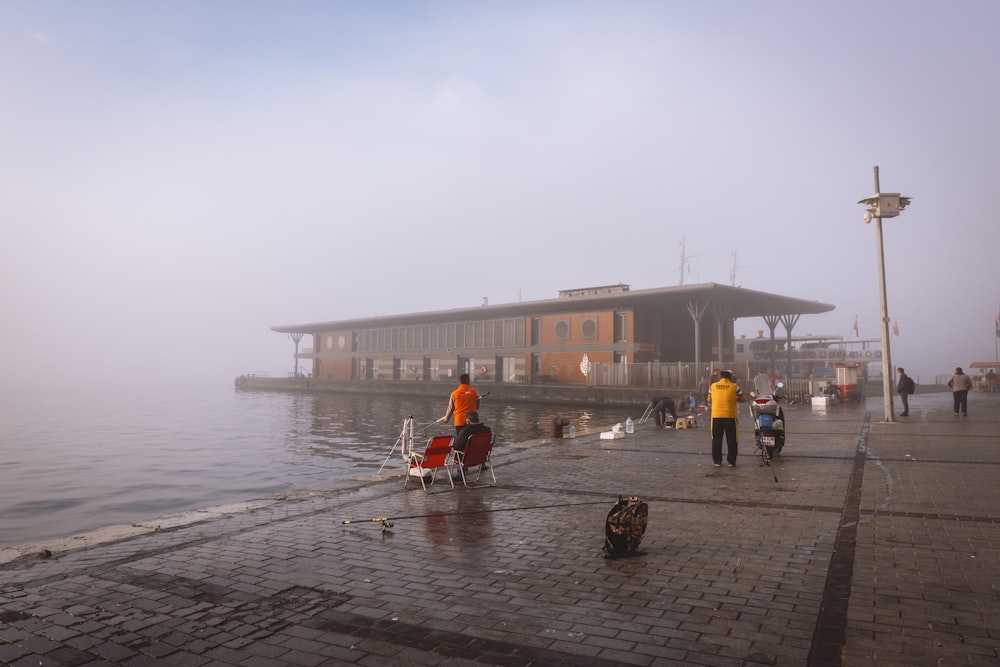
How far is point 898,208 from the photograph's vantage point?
61.7ft

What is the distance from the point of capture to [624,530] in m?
5.74

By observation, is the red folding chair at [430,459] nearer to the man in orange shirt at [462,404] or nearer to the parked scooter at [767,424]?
the man in orange shirt at [462,404]

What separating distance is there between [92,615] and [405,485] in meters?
5.56

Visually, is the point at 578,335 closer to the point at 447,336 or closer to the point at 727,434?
the point at 447,336

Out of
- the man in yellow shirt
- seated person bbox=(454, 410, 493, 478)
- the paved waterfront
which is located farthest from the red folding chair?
the man in yellow shirt

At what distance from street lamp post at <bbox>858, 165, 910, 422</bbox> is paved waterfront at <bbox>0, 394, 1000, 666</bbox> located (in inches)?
427

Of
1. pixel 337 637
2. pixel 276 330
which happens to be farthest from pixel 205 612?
pixel 276 330

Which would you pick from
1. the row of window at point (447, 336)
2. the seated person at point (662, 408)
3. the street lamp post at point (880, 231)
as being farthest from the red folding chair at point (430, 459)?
the row of window at point (447, 336)

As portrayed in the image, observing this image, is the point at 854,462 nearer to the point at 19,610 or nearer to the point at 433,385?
the point at 19,610

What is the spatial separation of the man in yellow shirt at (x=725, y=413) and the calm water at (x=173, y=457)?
679cm

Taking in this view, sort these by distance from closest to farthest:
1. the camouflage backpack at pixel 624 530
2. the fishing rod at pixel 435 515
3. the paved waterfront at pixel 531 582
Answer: the paved waterfront at pixel 531 582 < the camouflage backpack at pixel 624 530 < the fishing rod at pixel 435 515

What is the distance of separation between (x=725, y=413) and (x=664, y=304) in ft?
118

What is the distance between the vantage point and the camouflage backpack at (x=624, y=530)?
5.74 meters

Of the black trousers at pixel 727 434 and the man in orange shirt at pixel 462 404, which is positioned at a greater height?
the man in orange shirt at pixel 462 404
